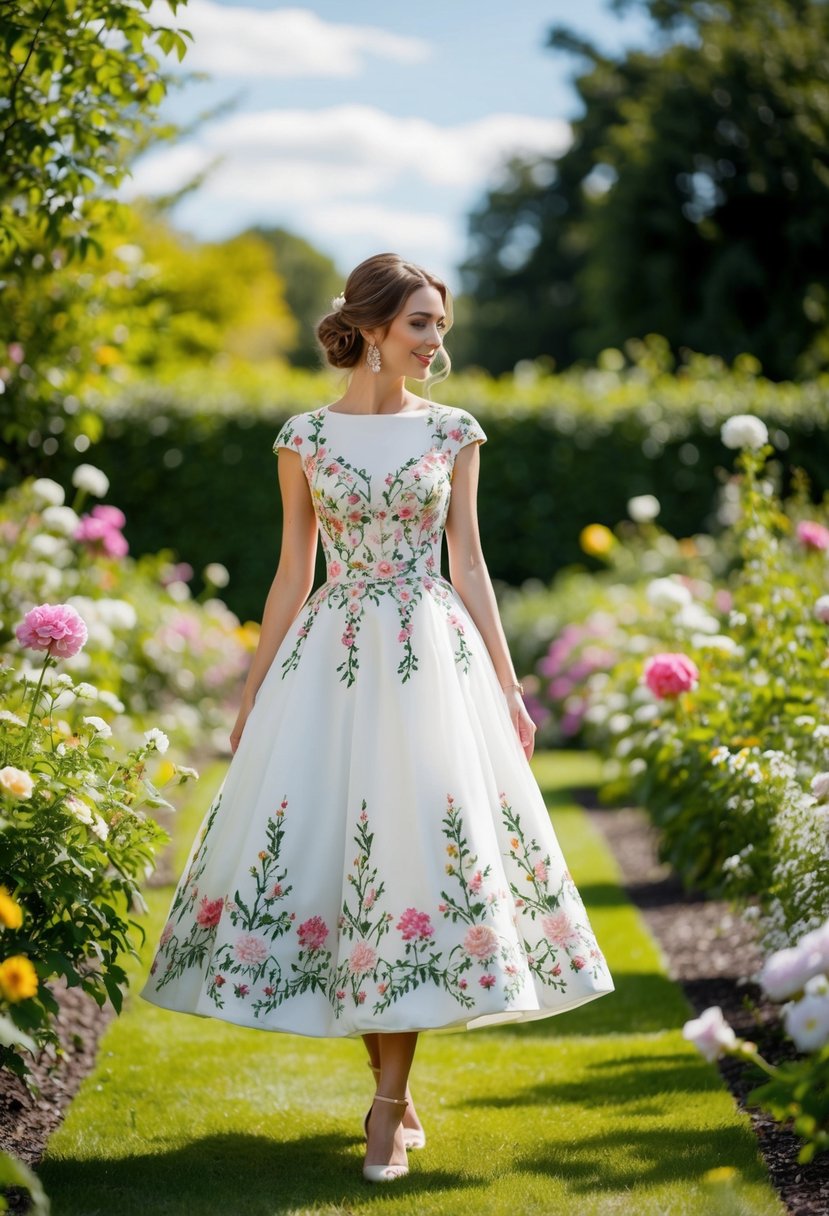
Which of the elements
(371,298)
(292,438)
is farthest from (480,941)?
(371,298)

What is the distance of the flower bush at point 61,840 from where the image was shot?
2785mm

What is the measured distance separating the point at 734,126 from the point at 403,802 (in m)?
18.1

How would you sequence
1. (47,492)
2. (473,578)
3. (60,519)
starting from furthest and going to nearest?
(47,492)
(60,519)
(473,578)

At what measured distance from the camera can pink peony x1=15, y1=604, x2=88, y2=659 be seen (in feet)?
10.2

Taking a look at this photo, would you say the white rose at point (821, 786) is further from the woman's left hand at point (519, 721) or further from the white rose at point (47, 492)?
the white rose at point (47, 492)

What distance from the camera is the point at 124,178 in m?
4.23

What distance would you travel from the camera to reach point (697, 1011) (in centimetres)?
443

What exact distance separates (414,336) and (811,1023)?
190 centimetres

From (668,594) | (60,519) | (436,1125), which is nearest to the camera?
(436,1125)

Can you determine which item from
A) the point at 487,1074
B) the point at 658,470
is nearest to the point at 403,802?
the point at 487,1074

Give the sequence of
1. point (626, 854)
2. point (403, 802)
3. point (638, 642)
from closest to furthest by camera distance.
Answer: point (403, 802), point (638, 642), point (626, 854)

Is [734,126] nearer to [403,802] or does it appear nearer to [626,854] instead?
[626,854]

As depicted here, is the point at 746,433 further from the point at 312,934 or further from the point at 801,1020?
the point at 801,1020

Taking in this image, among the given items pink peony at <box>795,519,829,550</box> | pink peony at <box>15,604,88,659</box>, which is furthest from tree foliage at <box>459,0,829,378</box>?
pink peony at <box>15,604,88,659</box>
